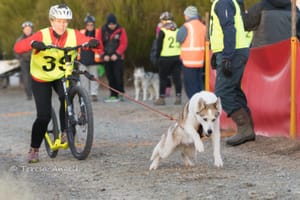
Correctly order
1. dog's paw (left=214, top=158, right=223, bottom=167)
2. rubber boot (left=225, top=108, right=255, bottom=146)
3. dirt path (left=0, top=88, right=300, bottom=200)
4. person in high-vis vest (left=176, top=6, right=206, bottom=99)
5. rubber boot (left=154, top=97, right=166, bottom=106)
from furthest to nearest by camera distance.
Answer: rubber boot (left=154, top=97, right=166, bottom=106) < person in high-vis vest (left=176, top=6, right=206, bottom=99) < rubber boot (left=225, top=108, right=255, bottom=146) < dog's paw (left=214, top=158, right=223, bottom=167) < dirt path (left=0, top=88, right=300, bottom=200)

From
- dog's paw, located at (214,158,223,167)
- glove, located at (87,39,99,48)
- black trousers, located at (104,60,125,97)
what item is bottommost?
black trousers, located at (104,60,125,97)

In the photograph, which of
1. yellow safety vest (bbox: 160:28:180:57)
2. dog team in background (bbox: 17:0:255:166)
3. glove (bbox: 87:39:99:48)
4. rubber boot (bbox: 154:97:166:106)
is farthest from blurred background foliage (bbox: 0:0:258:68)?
glove (bbox: 87:39:99:48)

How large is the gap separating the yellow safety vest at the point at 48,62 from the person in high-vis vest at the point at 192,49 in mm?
6431

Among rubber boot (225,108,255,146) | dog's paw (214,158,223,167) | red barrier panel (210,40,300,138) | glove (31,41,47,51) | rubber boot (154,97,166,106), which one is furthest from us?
rubber boot (154,97,166,106)

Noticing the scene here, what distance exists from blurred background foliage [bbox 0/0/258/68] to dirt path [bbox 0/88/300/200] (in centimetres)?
A: 1182

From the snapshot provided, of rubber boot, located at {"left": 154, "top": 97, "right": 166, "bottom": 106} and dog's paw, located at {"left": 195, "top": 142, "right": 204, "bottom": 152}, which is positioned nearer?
dog's paw, located at {"left": 195, "top": 142, "right": 204, "bottom": 152}

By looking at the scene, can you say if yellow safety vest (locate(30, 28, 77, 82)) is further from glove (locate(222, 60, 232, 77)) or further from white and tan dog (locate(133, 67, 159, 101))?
white and tan dog (locate(133, 67, 159, 101))

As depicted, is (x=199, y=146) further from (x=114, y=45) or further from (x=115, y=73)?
(x=115, y=73)

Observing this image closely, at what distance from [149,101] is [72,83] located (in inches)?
421

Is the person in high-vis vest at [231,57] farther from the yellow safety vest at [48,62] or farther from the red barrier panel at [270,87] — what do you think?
the yellow safety vest at [48,62]

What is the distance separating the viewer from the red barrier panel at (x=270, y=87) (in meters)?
10.8

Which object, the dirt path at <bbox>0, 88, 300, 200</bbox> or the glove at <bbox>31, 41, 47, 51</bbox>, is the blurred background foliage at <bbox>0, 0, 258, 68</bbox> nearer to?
the dirt path at <bbox>0, 88, 300, 200</bbox>

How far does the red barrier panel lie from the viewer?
10781mm

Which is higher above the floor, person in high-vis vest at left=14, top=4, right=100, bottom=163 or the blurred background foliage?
person in high-vis vest at left=14, top=4, right=100, bottom=163
